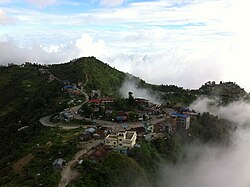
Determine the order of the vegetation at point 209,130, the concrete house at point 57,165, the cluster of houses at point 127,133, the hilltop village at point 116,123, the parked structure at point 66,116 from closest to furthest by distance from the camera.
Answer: the concrete house at point 57,165
the cluster of houses at point 127,133
the hilltop village at point 116,123
the parked structure at point 66,116
the vegetation at point 209,130

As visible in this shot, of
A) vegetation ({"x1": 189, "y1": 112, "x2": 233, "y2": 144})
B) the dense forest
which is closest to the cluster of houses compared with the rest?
the dense forest

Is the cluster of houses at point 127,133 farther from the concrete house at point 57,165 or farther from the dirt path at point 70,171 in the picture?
the dirt path at point 70,171

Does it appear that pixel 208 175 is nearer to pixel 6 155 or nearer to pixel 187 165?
pixel 187 165

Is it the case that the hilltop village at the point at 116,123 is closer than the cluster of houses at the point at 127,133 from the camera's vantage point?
No

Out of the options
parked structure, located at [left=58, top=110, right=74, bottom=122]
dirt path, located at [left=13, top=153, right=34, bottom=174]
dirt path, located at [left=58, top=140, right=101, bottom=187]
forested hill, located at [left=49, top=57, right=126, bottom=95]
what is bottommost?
dirt path, located at [left=13, top=153, right=34, bottom=174]

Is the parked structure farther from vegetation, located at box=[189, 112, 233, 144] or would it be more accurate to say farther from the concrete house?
vegetation, located at box=[189, 112, 233, 144]

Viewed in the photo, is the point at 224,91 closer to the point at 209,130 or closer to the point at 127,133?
the point at 209,130

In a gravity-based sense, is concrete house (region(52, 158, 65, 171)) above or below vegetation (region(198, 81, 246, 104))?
below

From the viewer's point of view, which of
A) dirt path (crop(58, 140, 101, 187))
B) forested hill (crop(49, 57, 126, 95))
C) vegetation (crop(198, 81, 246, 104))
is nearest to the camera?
dirt path (crop(58, 140, 101, 187))

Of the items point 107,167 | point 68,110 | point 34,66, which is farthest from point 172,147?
point 34,66

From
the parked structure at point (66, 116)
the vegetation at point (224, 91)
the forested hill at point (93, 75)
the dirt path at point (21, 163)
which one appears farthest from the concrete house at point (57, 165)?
the vegetation at point (224, 91)

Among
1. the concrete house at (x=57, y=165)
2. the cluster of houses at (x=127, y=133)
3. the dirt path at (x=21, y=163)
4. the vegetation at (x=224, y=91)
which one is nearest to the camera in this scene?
the concrete house at (x=57, y=165)

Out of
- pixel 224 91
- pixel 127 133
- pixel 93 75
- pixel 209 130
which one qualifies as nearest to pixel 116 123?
pixel 127 133

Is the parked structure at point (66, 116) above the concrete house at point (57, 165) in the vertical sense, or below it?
above
